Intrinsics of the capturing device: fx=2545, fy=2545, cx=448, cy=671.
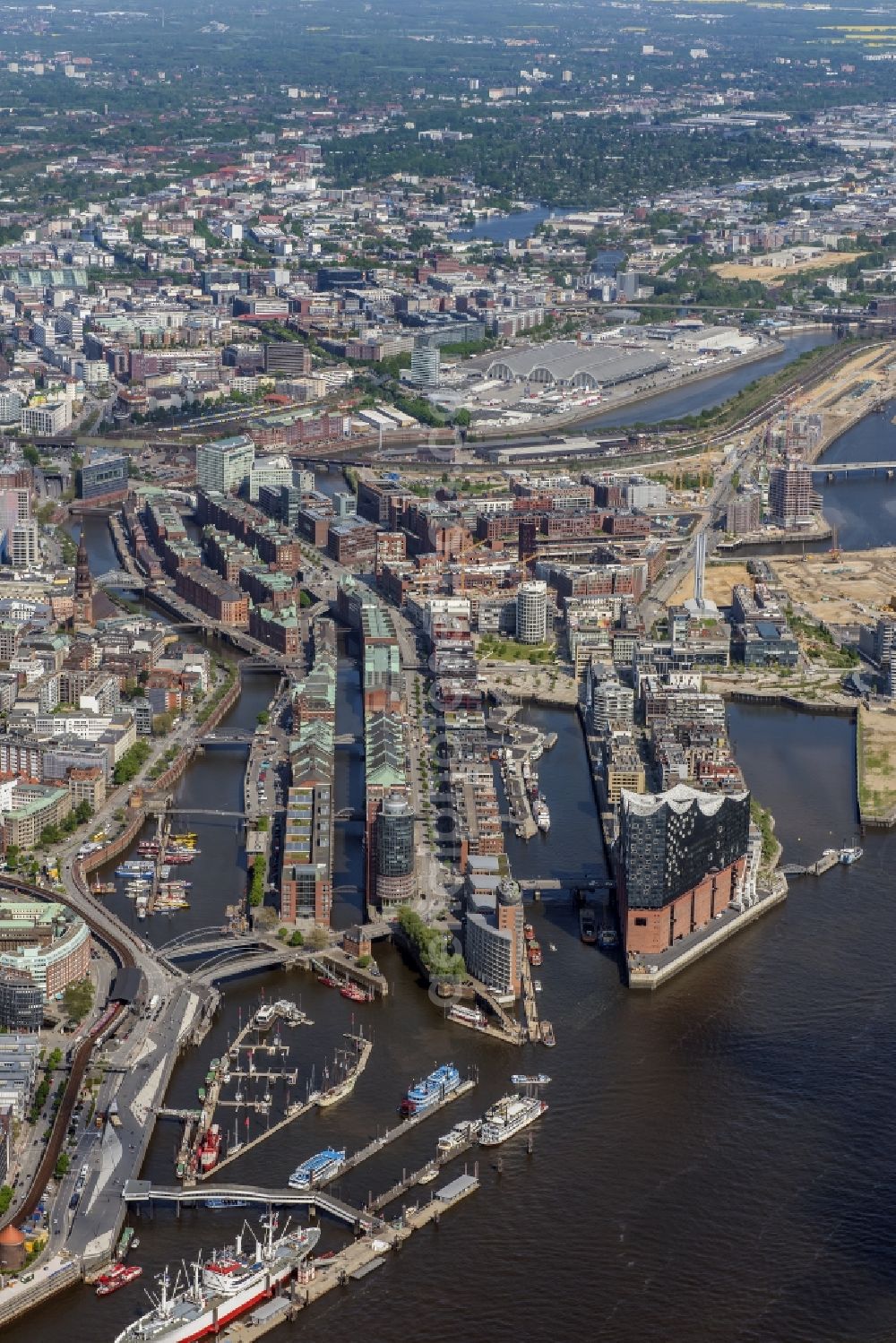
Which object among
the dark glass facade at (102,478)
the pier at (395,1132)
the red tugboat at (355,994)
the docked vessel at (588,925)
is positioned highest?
the pier at (395,1132)

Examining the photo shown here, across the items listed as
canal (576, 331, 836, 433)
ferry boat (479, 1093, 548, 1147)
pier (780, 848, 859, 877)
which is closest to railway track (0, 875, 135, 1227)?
ferry boat (479, 1093, 548, 1147)

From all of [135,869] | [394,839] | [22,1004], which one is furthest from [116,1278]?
[135,869]

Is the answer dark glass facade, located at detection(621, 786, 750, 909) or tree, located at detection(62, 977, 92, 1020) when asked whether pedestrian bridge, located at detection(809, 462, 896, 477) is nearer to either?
dark glass facade, located at detection(621, 786, 750, 909)

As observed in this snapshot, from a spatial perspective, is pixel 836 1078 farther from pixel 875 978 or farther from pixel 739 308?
pixel 739 308

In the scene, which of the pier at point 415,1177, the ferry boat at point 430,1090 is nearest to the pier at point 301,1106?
the ferry boat at point 430,1090

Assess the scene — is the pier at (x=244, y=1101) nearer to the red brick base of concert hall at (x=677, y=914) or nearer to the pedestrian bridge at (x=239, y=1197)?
the pedestrian bridge at (x=239, y=1197)

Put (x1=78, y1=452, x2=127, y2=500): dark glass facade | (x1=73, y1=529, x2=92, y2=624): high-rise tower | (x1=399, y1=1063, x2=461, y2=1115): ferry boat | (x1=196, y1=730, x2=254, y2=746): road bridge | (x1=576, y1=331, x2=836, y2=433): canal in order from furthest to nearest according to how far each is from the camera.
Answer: (x1=576, y1=331, x2=836, y2=433): canal, (x1=78, y1=452, x2=127, y2=500): dark glass facade, (x1=73, y1=529, x2=92, y2=624): high-rise tower, (x1=196, y1=730, x2=254, y2=746): road bridge, (x1=399, y1=1063, x2=461, y2=1115): ferry boat

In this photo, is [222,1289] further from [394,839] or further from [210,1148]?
[394,839]
